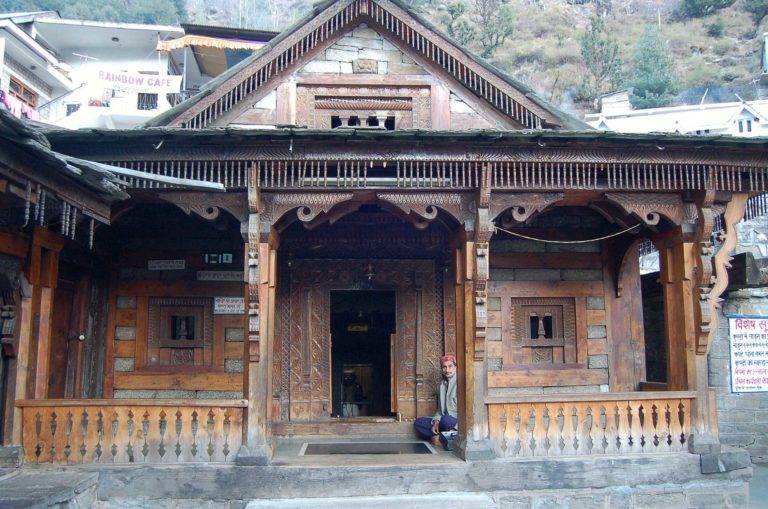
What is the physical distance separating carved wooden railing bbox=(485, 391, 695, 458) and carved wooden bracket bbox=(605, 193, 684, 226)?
2143mm

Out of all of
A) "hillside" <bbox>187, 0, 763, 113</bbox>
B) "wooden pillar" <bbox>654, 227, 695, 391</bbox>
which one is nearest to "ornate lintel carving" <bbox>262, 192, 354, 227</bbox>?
"wooden pillar" <bbox>654, 227, 695, 391</bbox>

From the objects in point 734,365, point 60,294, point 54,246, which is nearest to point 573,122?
point 734,365

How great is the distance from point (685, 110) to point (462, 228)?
115 feet

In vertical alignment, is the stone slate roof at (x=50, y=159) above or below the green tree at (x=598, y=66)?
below

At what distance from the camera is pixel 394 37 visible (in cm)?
915

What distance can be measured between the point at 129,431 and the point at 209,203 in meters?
2.73

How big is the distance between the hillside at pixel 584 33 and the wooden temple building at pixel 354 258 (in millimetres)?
37726

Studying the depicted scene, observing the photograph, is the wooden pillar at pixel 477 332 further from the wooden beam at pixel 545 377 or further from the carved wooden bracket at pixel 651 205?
the wooden beam at pixel 545 377

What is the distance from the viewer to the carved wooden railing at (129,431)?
22.7 feet

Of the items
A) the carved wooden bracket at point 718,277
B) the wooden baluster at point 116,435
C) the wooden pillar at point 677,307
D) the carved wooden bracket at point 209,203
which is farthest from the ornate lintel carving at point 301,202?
the carved wooden bracket at point 718,277

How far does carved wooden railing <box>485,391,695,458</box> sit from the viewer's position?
7.31 metres

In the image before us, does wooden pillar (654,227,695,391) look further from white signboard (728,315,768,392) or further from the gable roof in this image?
white signboard (728,315,768,392)

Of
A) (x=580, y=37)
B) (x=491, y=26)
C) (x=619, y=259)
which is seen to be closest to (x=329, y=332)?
(x=619, y=259)

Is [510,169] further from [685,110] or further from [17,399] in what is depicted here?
[685,110]
